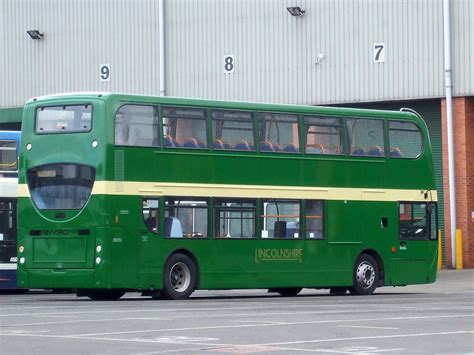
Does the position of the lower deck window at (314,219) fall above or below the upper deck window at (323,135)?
below

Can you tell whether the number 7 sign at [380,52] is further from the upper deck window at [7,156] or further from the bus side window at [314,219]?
the upper deck window at [7,156]

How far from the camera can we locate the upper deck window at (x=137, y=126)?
25.0m

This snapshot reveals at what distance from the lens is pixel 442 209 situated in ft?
137

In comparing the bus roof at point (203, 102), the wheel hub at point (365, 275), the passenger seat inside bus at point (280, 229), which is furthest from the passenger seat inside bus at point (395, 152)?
the passenger seat inside bus at point (280, 229)

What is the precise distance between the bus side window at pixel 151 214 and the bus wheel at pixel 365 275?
5.34m

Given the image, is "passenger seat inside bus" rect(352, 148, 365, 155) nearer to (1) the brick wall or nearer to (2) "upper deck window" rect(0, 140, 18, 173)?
(2) "upper deck window" rect(0, 140, 18, 173)

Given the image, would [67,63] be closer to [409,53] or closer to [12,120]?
[12,120]

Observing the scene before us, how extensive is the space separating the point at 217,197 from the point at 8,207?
655cm

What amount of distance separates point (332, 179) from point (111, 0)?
20.6 metres

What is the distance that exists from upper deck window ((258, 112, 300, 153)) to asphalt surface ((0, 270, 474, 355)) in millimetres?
3962

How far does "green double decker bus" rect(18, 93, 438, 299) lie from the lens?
82.4ft

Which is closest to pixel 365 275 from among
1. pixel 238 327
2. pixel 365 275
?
pixel 365 275

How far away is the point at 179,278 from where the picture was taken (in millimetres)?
26234

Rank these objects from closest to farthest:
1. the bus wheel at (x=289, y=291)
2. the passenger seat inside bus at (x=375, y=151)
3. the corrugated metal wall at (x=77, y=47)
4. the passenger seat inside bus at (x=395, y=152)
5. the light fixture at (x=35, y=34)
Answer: the passenger seat inside bus at (x=375, y=151) → the bus wheel at (x=289, y=291) → the passenger seat inside bus at (x=395, y=152) → the corrugated metal wall at (x=77, y=47) → the light fixture at (x=35, y=34)
